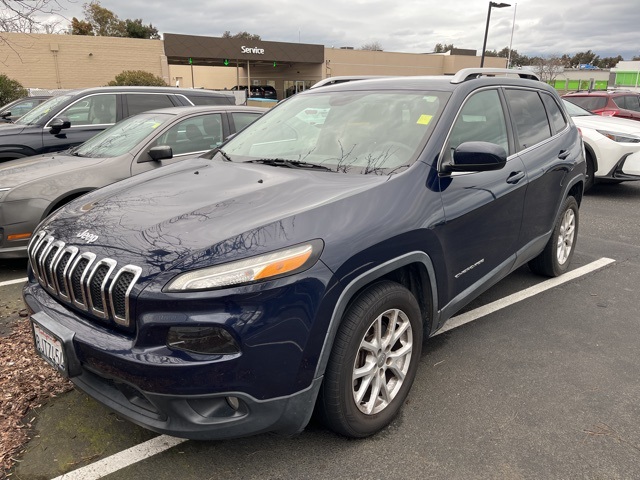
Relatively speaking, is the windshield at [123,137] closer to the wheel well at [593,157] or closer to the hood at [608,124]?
the wheel well at [593,157]

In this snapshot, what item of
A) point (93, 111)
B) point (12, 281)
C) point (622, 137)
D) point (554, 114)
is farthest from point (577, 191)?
point (93, 111)

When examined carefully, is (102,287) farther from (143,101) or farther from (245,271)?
(143,101)

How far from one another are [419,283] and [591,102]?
42.3 feet

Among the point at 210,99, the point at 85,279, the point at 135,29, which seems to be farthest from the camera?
the point at 135,29

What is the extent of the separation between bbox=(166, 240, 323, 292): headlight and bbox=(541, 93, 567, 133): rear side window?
134 inches

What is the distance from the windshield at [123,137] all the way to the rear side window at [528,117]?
3628 millimetres

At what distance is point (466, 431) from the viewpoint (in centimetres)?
265

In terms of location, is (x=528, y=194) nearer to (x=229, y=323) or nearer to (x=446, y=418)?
(x=446, y=418)

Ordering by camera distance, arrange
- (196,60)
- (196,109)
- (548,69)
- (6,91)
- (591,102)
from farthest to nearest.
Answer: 1. (548,69)
2. (196,60)
3. (6,91)
4. (591,102)
5. (196,109)

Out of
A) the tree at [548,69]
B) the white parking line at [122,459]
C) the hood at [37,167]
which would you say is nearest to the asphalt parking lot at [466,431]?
the white parking line at [122,459]

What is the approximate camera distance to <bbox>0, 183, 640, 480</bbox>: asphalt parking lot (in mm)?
2375

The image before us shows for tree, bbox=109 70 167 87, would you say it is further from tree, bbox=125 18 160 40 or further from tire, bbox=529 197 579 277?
tree, bbox=125 18 160 40

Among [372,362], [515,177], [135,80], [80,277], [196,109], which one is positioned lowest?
[372,362]

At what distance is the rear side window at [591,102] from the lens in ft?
42.8
